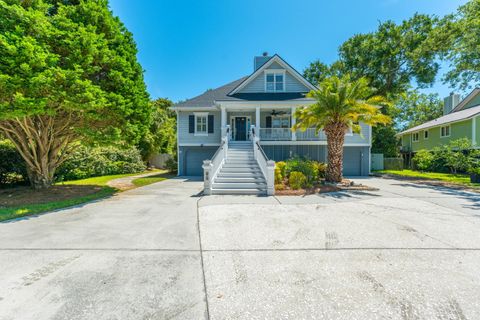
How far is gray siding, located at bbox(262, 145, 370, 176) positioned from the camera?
16.4 m

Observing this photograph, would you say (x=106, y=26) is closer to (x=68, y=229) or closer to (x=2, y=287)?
(x=68, y=229)

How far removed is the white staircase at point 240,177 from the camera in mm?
9242

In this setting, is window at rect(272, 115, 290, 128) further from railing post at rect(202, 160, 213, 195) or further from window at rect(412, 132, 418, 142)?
window at rect(412, 132, 418, 142)

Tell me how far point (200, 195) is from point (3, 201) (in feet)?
22.7

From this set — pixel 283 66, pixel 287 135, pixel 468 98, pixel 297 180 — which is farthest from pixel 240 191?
pixel 468 98

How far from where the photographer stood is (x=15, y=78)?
605 centimetres

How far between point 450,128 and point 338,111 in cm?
1946

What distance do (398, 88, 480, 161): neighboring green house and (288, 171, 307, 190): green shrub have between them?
1882 cm

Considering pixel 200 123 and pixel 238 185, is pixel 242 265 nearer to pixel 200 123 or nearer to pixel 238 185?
pixel 238 185

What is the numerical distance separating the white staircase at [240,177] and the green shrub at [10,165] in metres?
10.4

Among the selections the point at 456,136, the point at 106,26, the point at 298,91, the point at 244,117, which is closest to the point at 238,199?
the point at 106,26

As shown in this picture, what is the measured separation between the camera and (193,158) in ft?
55.6

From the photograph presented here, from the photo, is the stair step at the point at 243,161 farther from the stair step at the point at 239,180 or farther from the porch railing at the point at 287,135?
the porch railing at the point at 287,135

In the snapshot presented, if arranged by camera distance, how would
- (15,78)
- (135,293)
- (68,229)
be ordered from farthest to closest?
(15,78), (68,229), (135,293)
